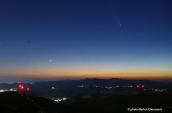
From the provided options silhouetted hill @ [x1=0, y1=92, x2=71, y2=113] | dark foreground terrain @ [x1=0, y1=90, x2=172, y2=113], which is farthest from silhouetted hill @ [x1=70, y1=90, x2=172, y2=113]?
silhouetted hill @ [x1=0, y1=92, x2=71, y2=113]

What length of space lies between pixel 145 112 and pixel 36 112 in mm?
41747

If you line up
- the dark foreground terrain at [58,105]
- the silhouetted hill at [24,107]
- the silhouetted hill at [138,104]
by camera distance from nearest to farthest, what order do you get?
the silhouetted hill at [24,107]
the dark foreground terrain at [58,105]
the silhouetted hill at [138,104]

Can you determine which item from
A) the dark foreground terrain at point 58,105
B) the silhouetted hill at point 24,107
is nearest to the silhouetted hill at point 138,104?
the dark foreground terrain at point 58,105

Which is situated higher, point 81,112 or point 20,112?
point 20,112

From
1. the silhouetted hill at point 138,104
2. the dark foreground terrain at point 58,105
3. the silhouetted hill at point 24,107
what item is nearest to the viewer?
the silhouetted hill at point 24,107

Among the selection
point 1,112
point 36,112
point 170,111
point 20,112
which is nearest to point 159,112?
point 170,111

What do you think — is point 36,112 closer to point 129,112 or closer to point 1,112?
point 1,112

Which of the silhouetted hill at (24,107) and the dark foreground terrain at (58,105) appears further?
the dark foreground terrain at (58,105)

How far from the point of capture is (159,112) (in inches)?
1829

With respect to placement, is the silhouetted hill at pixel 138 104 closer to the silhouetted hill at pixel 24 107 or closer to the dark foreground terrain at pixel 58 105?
the dark foreground terrain at pixel 58 105

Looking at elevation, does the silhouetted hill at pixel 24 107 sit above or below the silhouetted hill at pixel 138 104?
above

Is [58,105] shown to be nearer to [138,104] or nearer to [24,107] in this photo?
[24,107]

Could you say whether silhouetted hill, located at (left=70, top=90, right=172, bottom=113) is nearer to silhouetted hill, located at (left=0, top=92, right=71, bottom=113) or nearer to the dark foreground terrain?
the dark foreground terrain

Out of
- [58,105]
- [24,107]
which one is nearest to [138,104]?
[58,105]
